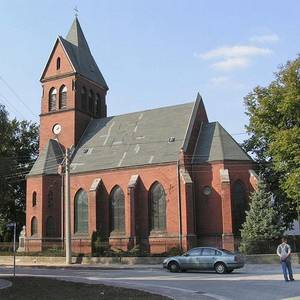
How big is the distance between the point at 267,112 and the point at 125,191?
14.3m

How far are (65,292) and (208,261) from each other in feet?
38.4

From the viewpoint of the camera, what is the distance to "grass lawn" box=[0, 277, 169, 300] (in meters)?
14.5

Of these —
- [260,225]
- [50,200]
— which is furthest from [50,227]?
[260,225]

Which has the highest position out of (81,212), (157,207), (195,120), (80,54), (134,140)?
(80,54)

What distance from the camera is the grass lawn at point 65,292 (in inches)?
569

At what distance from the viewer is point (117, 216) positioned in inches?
1767

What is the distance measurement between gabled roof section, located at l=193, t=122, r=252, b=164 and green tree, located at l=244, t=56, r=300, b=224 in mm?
2078

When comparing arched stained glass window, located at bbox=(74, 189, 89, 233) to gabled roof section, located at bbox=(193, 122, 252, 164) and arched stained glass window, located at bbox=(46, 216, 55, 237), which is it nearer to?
arched stained glass window, located at bbox=(46, 216, 55, 237)

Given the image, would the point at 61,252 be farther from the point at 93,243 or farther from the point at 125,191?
the point at 125,191

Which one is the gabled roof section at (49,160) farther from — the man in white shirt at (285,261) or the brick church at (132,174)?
the man in white shirt at (285,261)

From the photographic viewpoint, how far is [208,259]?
2597 centimetres

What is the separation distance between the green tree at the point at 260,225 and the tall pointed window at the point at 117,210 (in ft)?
37.7

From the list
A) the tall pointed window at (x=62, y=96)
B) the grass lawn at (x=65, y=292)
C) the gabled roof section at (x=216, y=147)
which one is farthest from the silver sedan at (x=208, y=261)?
the tall pointed window at (x=62, y=96)

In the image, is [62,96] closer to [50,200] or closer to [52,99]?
[52,99]
